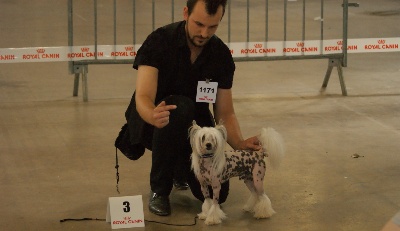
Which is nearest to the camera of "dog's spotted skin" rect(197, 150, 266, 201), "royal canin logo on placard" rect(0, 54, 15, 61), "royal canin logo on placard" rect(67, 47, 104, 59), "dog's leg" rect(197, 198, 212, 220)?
"dog's spotted skin" rect(197, 150, 266, 201)

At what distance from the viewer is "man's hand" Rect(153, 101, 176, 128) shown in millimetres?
3703

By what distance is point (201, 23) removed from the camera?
3.91m

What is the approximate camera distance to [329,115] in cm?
632

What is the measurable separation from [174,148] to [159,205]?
0.30 m

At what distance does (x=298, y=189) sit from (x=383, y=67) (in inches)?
155

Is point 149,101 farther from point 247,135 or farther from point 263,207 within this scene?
point 247,135

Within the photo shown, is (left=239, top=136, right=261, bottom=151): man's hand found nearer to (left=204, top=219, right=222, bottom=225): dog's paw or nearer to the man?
the man

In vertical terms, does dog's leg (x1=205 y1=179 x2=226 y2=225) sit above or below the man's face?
below

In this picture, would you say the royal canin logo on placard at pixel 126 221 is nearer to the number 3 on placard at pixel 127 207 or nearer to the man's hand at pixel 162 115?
the number 3 on placard at pixel 127 207

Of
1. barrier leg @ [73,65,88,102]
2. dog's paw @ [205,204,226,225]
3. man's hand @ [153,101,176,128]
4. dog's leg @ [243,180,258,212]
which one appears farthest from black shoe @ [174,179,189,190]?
barrier leg @ [73,65,88,102]

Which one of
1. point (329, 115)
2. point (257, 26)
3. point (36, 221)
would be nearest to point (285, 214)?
point (36, 221)

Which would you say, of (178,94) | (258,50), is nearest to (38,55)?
(258,50)

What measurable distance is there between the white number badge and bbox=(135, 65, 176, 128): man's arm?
0.22 metres

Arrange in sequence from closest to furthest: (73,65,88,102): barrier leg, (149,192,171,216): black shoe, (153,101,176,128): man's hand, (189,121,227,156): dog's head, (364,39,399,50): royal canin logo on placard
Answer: (153,101,176,128): man's hand, (189,121,227,156): dog's head, (149,192,171,216): black shoe, (73,65,88,102): barrier leg, (364,39,399,50): royal canin logo on placard
